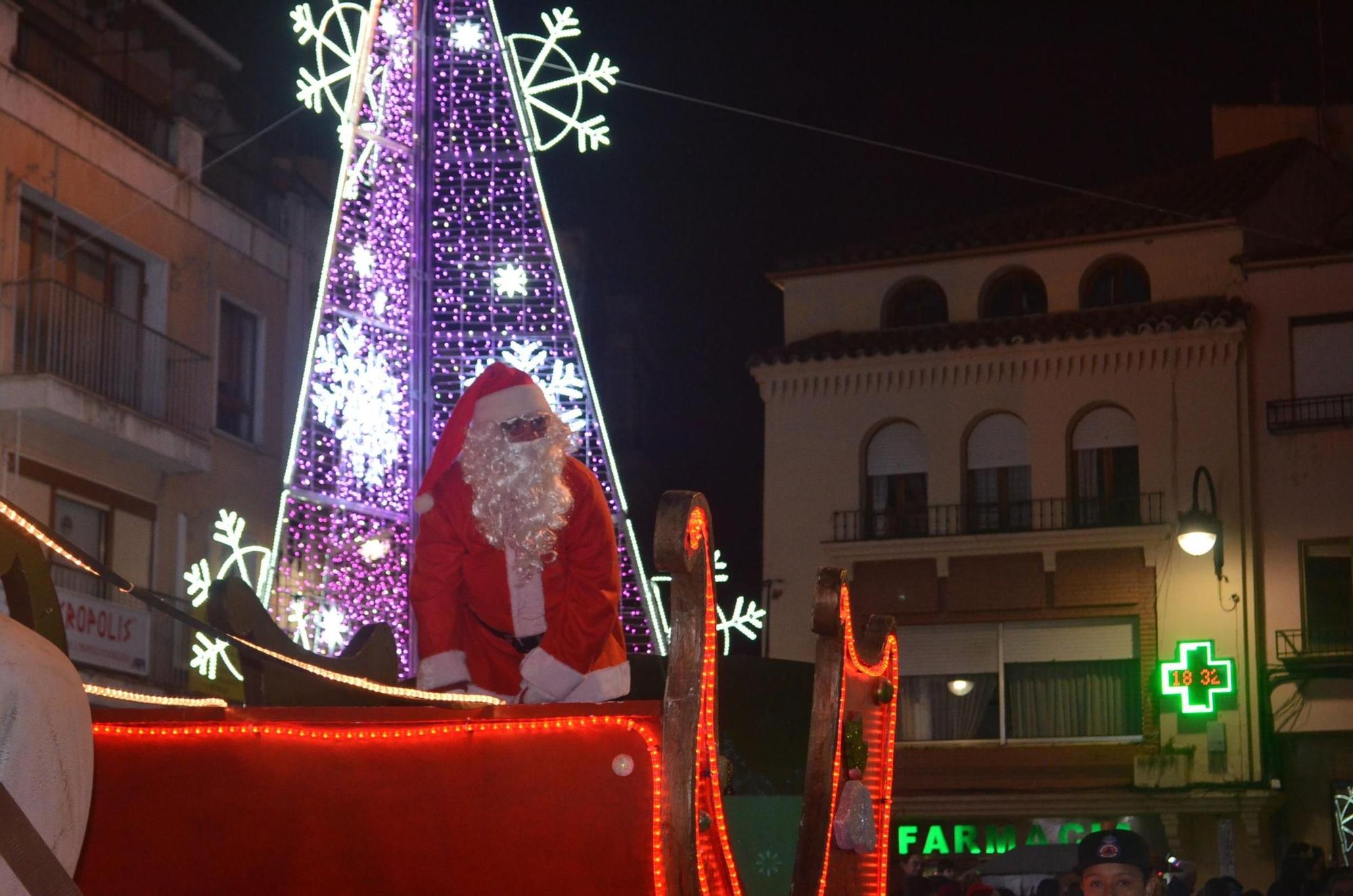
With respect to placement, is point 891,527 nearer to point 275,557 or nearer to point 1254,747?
point 1254,747

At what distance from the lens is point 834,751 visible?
547 cm

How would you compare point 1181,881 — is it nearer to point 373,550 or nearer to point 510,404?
point 373,550

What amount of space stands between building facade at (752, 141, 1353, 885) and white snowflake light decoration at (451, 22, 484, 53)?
50.6 ft

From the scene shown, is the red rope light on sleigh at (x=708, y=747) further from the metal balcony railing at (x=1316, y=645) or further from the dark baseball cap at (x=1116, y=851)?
the metal balcony railing at (x=1316, y=645)

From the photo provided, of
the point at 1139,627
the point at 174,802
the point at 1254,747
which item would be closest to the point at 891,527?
the point at 1139,627

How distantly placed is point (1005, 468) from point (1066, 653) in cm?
277

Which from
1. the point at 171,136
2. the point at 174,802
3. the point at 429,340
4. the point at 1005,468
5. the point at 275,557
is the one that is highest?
the point at 171,136

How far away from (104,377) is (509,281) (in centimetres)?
1174

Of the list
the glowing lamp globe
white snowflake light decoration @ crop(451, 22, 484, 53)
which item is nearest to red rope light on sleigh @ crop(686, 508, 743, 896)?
white snowflake light decoration @ crop(451, 22, 484, 53)

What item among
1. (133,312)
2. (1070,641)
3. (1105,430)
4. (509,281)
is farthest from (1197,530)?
(509,281)

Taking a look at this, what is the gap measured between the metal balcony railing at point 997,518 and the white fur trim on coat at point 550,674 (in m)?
21.7

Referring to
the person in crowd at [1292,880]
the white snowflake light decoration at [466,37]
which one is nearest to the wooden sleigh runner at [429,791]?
the white snowflake light decoration at [466,37]

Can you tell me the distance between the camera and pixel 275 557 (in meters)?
10.1

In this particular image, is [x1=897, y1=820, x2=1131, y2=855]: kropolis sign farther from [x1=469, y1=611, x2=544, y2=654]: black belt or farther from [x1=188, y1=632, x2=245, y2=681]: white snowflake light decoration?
[x1=469, y1=611, x2=544, y2=654]: black belt
